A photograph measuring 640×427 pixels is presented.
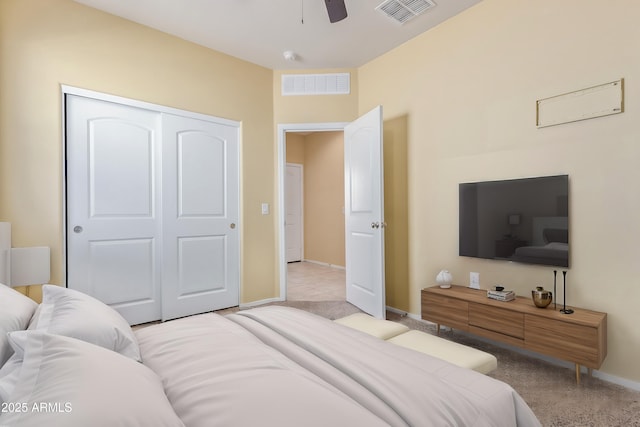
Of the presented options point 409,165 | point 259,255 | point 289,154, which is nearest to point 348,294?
point 259,255

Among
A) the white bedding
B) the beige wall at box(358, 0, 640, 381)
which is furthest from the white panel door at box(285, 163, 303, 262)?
the white bedding

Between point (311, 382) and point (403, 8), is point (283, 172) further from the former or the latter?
point (311, 382)

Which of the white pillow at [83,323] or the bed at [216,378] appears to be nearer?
the bed at [216,378]

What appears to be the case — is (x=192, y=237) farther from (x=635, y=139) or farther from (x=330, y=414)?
(x=635, y=139)

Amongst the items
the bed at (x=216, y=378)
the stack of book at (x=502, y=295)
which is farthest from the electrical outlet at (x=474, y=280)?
the bed at (x=216, y=378)

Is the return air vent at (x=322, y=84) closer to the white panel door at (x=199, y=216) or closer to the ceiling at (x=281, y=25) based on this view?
the ceiling at (x=281, y=25)

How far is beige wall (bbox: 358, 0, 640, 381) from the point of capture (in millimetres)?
2080

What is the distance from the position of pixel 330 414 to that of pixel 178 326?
912 mm

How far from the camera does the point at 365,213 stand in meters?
3.55

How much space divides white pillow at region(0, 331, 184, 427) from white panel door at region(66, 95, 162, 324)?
243 cm

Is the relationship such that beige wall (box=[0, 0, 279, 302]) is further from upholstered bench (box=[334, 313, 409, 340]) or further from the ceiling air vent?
upholstered bench (box=[334, 313, 409, 340])

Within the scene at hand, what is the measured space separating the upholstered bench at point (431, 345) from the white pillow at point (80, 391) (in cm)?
131

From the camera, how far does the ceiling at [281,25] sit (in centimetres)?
282

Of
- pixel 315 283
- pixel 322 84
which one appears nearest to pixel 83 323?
pixel 322 84
